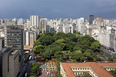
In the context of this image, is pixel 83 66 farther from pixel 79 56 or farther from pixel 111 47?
pixel 111 47

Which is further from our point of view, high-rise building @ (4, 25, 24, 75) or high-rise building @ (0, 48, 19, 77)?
high-rise building @ (4, 25, 24, 75)

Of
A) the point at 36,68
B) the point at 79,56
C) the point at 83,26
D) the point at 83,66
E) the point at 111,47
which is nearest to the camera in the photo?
the point at 83,66

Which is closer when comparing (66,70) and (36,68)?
(66,70)

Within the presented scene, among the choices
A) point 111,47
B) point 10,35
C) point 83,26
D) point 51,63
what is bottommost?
point 51,63

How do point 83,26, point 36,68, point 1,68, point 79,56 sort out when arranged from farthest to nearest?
point 83,26, point 79,56, point 36,68, point 1,68

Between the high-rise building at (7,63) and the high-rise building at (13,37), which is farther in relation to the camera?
the high-rise building at (13,37)

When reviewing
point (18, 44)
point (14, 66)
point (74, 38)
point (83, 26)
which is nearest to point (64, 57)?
point (18, 44)

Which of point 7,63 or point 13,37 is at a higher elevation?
point 13,37

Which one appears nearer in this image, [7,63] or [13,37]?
[7,63]

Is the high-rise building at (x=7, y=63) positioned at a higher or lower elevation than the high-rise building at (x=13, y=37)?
lower

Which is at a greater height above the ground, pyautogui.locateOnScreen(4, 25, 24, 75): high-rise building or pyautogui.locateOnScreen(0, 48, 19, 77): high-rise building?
pyautogui.locateOnScreen(4, 25, 24, 75): high-rise building

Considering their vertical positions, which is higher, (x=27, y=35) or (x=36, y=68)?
(x=27, y=35)
